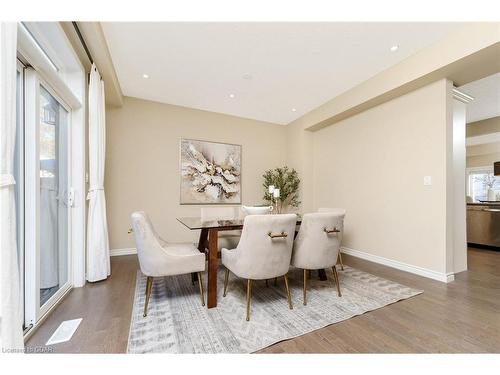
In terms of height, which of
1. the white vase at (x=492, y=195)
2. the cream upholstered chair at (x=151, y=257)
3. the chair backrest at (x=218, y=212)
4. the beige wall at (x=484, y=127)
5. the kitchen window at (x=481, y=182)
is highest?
the beige wall at (x=484, y=127)

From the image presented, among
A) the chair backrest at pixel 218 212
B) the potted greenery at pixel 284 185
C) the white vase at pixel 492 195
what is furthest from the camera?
the white vase at pixel 492 195

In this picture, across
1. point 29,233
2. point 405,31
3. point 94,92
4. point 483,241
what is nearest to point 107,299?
point 29,233

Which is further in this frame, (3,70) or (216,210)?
(216,210)

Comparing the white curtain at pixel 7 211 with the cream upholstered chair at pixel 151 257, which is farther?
the cream upholstered chair at pixel 151 257

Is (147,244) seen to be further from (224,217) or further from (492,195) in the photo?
(492,195)

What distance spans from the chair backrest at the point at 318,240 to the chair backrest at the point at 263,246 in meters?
0.25

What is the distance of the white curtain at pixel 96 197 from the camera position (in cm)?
254

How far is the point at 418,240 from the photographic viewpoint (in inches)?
112

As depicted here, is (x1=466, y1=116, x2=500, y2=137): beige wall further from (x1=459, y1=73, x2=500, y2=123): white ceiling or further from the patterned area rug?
the patterned area rug

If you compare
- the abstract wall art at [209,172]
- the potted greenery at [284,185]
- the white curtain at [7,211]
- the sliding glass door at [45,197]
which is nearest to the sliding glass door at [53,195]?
the sliding glass door at [45,197]

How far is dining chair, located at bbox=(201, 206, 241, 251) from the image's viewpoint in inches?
110

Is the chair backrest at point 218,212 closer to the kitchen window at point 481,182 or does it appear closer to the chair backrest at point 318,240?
the chair backrest at point 318,240

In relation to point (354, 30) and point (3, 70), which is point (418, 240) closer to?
point (354, 30)
